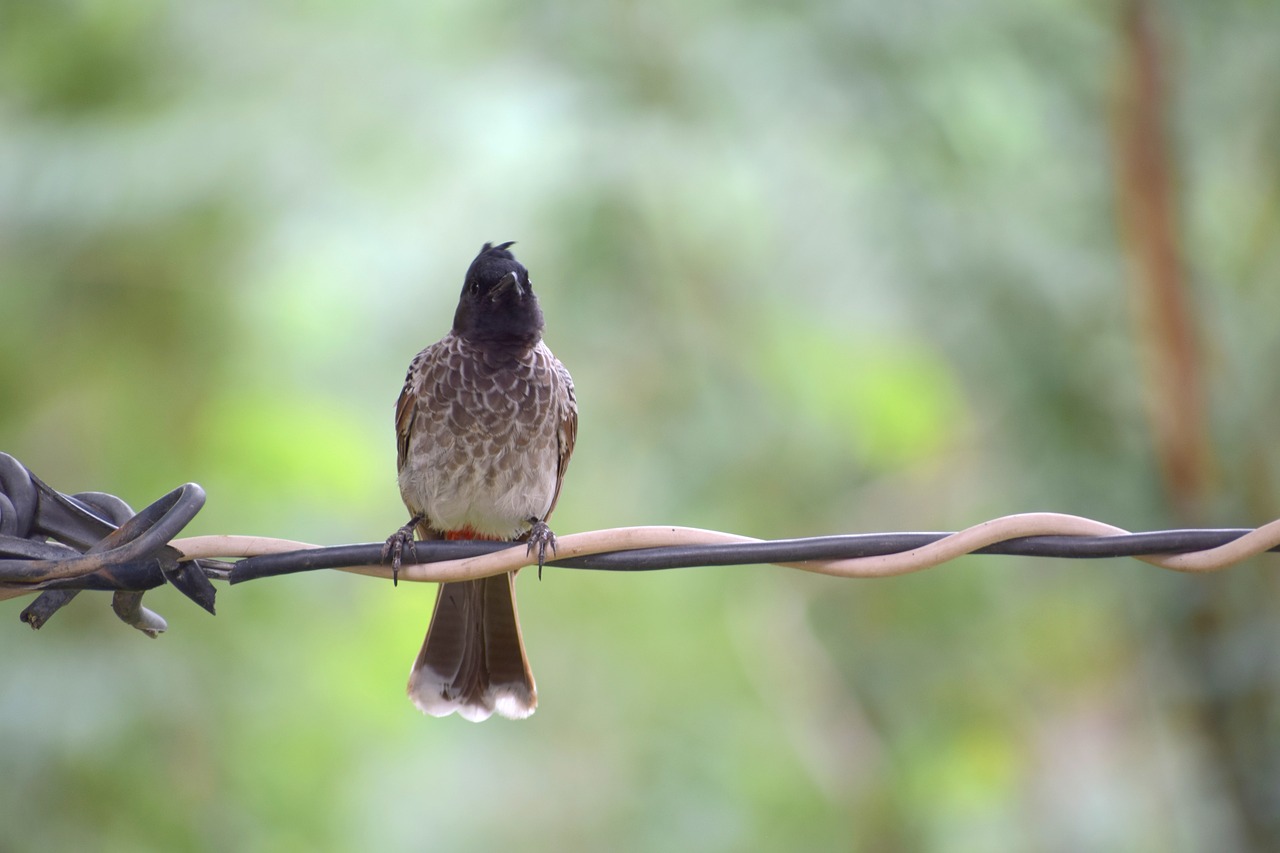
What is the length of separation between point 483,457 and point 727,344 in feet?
9.87

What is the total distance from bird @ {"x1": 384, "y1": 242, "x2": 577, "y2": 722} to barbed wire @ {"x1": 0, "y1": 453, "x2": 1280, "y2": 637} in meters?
1.29

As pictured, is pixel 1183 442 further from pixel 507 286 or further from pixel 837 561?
pixel 837 561

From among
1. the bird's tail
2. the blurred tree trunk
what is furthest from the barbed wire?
the blurred tree trunk

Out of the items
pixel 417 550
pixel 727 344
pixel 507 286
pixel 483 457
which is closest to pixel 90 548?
pixel 417 550

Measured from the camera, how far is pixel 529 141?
573 cm

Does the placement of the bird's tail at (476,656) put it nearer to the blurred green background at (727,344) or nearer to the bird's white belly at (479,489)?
the bird's white belly at (479,489)

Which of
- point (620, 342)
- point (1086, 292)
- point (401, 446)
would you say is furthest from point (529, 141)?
point (1086, 292)

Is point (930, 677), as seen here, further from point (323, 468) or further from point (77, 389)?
point (77, 389)

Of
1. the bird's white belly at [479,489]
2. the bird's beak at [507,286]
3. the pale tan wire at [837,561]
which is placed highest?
the bird's beak at [507,286]

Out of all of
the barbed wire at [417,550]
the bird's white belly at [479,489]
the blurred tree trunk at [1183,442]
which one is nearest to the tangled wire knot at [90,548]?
the barbed wire at [417,550]

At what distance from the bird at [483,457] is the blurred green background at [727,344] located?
207 centimetres

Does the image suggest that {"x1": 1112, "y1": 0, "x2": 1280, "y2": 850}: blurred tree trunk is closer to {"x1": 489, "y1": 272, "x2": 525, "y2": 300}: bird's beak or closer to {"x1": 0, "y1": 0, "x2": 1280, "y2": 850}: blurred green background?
{"x1": 0, "y1": 0, "x2": 1280, "y2": 850}: blurred green background

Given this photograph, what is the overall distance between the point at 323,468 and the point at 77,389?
4.21 ft

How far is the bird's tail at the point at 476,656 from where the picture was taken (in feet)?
11.2
